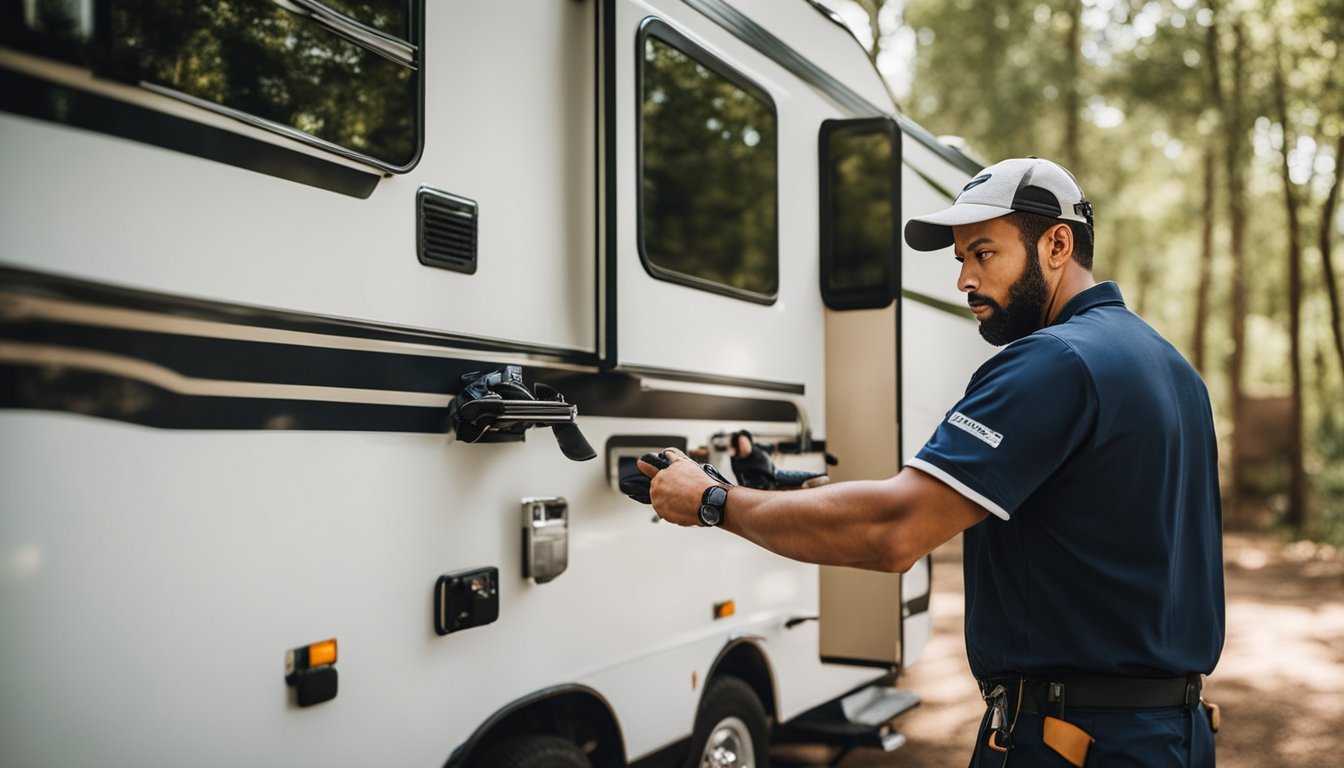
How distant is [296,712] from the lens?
2281 mm

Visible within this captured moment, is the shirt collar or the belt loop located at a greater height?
the shirt collar

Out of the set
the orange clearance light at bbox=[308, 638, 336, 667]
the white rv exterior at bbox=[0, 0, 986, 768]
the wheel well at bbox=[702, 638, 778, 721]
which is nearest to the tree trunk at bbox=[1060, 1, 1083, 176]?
the white rv exterior at bbox=[0, 0, 986, 768]

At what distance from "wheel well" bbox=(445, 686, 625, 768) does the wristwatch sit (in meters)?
0.93

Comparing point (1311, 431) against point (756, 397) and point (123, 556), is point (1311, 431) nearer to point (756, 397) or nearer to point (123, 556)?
point (756, 397)

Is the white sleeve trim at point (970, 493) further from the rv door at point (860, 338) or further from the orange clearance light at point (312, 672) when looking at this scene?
the rv door at point (860, 338)

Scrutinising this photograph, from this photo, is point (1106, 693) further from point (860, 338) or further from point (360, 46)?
point (860, 338)

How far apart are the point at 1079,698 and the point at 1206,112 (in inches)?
667

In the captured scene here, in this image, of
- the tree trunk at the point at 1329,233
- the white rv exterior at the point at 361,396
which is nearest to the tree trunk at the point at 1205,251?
the tree trunk at the point at 1329,233

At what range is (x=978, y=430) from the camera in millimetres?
2072

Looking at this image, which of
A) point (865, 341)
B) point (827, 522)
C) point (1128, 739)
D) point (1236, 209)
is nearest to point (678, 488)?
point (827, 522)

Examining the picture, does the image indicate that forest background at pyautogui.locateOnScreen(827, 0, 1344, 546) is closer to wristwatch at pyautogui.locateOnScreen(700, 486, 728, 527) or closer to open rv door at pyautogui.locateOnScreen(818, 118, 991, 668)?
open rv door at pyautogui.locateOnScreen(818, 118, 991, 668)

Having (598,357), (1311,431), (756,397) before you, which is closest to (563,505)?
(598,357)

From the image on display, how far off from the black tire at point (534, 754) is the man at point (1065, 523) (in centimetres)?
101

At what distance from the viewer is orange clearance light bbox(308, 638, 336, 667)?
230 cm
